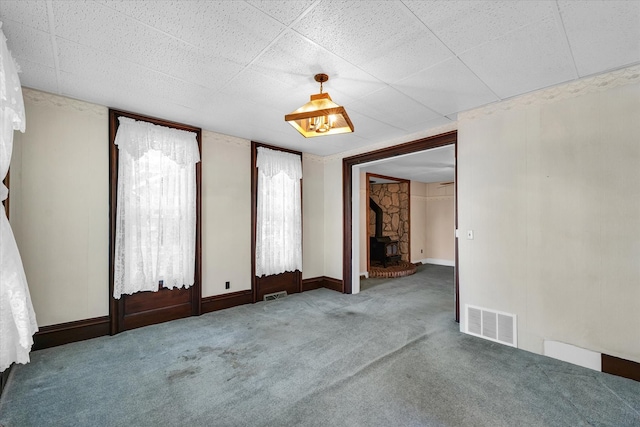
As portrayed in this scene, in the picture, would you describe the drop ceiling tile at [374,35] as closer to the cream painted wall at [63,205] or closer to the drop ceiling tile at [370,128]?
the drop ceiling tile at [370,128]

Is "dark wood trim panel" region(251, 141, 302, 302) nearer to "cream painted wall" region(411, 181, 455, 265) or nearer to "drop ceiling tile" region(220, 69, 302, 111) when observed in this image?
"drop ceiling tile" region(220, 69, 302, 111)

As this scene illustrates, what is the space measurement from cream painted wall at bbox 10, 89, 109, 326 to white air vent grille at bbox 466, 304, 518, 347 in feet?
13.1

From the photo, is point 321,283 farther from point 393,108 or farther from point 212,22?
point 212,22

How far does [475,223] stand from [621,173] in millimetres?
1166

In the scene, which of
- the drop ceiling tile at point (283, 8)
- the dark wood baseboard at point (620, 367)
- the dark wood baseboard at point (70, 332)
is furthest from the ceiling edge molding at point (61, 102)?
the dark wood baseboard at point (620, 367)

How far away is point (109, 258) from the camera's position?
10.00ft

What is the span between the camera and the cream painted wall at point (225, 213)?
383 cm

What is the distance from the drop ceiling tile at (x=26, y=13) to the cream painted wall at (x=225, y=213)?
2.11 meters

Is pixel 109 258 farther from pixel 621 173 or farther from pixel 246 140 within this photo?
pixel 621 173

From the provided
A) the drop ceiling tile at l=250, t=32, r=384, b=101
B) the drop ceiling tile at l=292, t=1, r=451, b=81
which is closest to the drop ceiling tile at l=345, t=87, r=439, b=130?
the drop ceiling tile at l=250, t=32, r=384, b=101

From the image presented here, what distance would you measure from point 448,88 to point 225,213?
318 centimetres

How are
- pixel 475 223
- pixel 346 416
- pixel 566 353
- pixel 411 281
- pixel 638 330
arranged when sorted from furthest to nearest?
pixel 411 281 → pixel 475 223 → pixel 566 353 → pixel 638 330 → pixel 346 416

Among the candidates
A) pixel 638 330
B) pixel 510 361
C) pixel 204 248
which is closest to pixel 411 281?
pixel 510 361

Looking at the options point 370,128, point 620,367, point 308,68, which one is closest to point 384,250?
point 370,128
